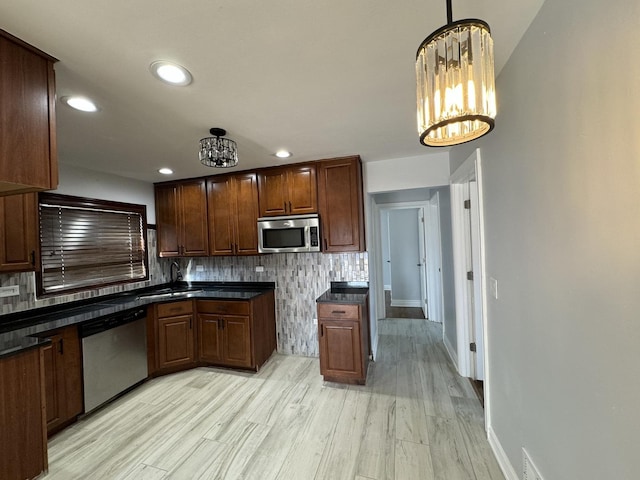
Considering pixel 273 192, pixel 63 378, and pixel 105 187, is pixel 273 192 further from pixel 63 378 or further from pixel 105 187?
pixel 63 378

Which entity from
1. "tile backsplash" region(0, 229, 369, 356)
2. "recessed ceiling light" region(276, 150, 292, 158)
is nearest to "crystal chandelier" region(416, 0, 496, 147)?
"recessed ceiling light" region(276, 150, 292, 158)

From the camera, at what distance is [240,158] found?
2.74m

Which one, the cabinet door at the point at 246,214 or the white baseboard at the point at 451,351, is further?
the cabinet door at the point at 246,214

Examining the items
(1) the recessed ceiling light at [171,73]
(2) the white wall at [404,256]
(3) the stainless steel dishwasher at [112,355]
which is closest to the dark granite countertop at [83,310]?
(3) the stainless steel dishwasher at [112,355]

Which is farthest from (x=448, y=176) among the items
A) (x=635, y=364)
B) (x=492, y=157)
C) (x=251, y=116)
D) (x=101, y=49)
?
(x=101, y=49)

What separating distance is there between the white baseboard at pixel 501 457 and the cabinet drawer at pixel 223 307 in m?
2.34

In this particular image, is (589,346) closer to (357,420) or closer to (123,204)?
(357,420)

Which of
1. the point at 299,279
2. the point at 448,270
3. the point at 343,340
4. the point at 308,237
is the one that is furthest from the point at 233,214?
the point at 448,270

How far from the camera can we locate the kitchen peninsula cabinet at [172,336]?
2.83 metres

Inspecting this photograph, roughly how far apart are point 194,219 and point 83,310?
146 centimetres

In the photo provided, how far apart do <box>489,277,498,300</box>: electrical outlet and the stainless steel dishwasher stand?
3194 millimetres

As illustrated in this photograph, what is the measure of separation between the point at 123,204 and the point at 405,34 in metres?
3.52

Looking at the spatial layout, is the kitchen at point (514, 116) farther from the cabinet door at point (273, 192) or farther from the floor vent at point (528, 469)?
the cabinet door at point (273, 192)

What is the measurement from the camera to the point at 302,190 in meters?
2.99
